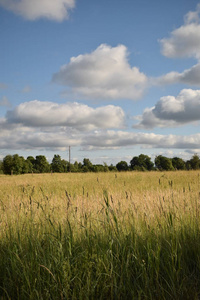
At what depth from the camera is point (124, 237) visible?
299 cm

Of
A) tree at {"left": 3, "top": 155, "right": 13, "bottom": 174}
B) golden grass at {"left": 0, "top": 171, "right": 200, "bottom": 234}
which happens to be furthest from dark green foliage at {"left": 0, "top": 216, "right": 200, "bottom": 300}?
tree at {"left": 3, "top": 155, "right": 13, "bottom": 174}

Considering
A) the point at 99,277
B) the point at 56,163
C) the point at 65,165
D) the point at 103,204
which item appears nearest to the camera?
the point at 99,277

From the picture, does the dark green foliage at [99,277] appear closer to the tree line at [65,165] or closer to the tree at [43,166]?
the tree line at [65,165]

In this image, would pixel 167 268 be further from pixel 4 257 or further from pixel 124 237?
pixel 4 257

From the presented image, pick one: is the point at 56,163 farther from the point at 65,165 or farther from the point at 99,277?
the point at 99,277

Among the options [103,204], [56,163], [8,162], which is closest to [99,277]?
[103,204]

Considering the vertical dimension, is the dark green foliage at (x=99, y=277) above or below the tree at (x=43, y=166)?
below

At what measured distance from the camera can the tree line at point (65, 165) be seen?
1559 inches

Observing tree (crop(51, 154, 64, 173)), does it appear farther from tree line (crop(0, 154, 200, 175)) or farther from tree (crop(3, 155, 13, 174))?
tree (crop(3, 155, 13, 174))

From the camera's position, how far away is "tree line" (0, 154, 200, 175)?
39.6 meters

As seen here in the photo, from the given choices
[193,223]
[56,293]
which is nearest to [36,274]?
[56,293]

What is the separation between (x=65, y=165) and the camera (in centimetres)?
5888

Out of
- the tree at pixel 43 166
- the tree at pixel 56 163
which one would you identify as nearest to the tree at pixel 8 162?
the tree at pixel 43 166

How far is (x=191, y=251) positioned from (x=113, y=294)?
1241 millimetres
